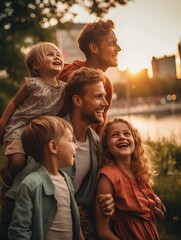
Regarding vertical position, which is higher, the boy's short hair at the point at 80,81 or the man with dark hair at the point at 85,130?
the boy's short hair at the point at 80,81

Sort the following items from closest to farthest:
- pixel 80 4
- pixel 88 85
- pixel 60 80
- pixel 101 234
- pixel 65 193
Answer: pixel 65 193
pixel 101 234
pixel 88 85
pixel 60 80
pixel 80 4

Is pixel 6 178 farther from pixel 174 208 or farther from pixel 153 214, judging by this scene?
pixel 174 208

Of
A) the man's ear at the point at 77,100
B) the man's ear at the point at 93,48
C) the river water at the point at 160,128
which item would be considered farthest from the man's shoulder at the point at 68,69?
the river water at the point at 160,128

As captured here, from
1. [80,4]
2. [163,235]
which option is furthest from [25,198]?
[80,4]

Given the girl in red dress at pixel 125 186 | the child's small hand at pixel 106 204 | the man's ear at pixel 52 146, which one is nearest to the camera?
the man's ear at pixel 52 146

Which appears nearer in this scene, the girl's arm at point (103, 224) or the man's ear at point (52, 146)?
the man's ear at point (52, 146)

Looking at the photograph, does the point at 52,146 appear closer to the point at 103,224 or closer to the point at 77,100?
the point at 77,100

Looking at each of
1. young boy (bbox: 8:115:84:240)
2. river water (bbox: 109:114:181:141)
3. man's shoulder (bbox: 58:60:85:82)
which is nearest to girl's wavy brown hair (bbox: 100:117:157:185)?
young boy (bbox: 8:115:84:240)

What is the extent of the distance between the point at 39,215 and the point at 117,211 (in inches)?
24.7

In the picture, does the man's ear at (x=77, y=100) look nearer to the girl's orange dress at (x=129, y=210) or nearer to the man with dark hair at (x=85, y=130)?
the man with dark hair at (x=85, y=130)

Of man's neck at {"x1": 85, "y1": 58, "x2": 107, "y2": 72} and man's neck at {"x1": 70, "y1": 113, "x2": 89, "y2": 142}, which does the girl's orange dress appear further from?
man's neck at {"x1": 85, "y1": 58, "x2": 107, "y2": 72}

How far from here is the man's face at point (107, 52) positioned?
3.17 meters

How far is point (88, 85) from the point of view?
2.58 m

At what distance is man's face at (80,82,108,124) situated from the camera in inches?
101
